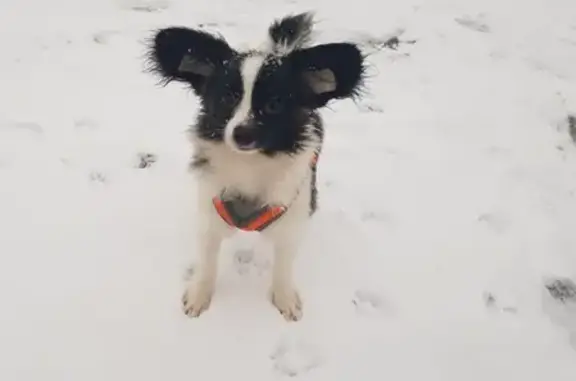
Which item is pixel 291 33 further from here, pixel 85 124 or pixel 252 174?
pixel 85 124

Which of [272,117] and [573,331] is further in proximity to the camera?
[573,331]

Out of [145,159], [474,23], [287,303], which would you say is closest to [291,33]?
[287,303]

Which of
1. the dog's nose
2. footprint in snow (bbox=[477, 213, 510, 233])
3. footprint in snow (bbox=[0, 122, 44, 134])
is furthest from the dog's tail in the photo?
footprint in snow (bbox=[0, 122, 44, 134])

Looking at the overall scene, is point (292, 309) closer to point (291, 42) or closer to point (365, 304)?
point (365, 304)

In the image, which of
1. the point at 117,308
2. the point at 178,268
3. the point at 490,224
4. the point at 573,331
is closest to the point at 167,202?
the point at 178,268

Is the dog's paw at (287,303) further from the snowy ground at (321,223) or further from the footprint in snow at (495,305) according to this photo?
the footprint in snow at (495,305)

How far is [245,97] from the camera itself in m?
1.94

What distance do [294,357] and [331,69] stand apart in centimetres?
115

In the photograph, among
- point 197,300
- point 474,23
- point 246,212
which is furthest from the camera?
point 474,23

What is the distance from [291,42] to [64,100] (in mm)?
1975

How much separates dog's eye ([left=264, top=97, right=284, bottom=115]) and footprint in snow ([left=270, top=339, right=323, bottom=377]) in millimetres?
1015

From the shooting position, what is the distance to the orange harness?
2.31 meters

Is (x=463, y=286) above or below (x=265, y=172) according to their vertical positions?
below

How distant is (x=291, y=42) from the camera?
2.21 m
